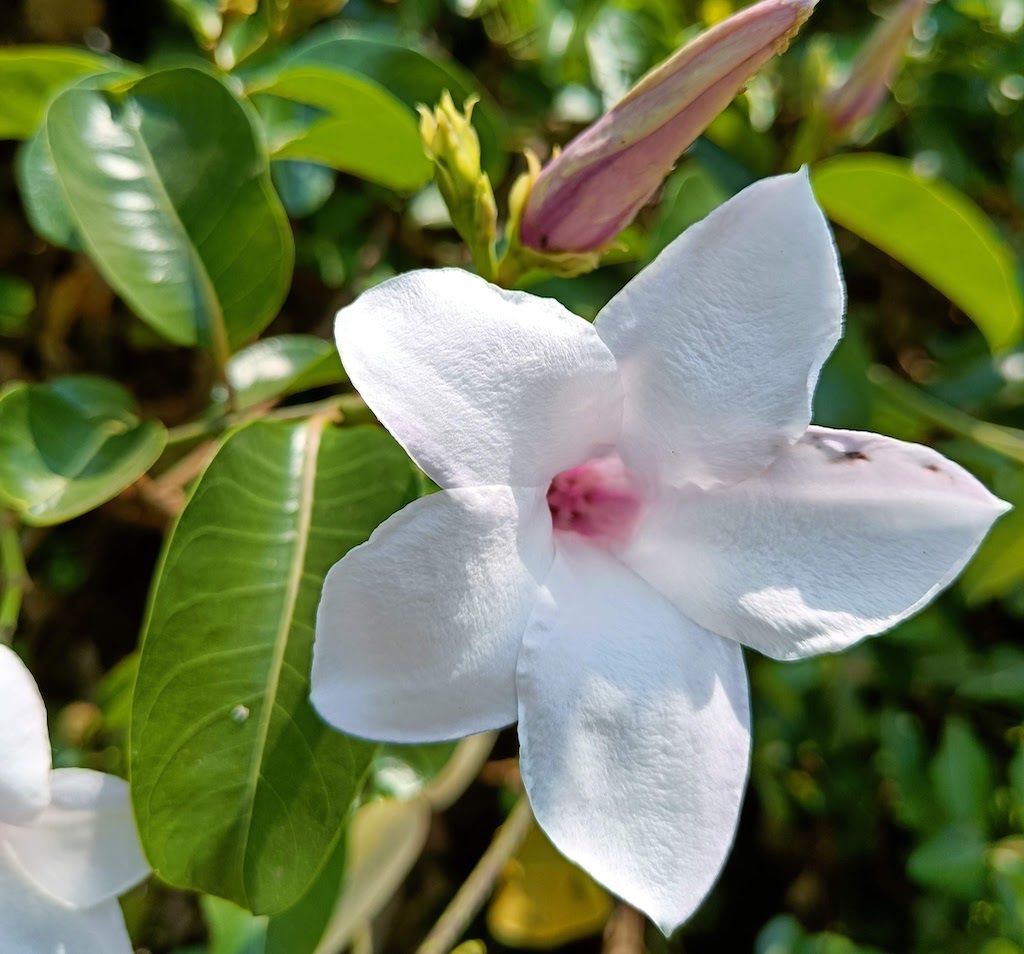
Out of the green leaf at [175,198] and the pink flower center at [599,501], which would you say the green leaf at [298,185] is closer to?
the green leaf at [175,198]

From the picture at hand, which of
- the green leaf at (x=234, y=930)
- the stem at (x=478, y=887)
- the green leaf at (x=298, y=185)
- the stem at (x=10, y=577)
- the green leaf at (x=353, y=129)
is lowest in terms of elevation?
the stem at (x=478, y=887)

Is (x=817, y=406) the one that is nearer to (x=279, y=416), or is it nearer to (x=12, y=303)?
(x=279, y=416)

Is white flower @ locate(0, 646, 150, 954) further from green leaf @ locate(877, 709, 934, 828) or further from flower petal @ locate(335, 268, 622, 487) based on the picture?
green leaf @ locate(877, 709, 934, 828)

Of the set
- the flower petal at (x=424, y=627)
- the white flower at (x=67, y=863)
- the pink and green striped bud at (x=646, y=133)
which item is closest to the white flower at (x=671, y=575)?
the flower petal at (x=424, y=627)

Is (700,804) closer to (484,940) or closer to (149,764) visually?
(149,764)

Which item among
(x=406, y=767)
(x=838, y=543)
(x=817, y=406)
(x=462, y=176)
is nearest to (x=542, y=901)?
(x=406, y=767)

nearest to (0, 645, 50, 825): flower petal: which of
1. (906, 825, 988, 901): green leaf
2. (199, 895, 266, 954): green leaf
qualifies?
(199, 895, 266, 954): green leaf

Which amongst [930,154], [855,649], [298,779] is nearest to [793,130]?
[930,154]
